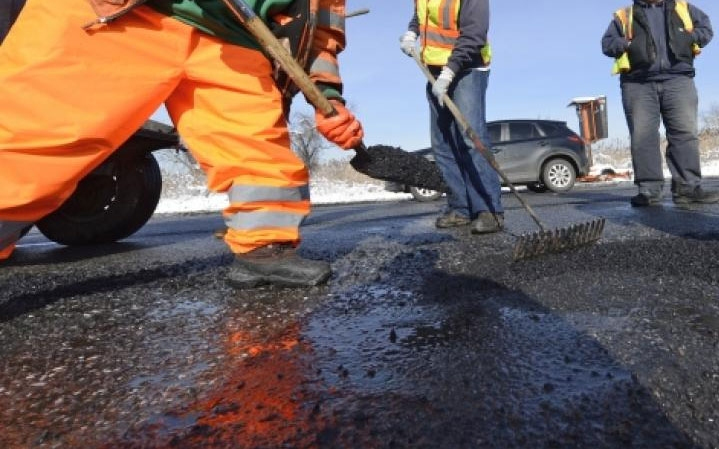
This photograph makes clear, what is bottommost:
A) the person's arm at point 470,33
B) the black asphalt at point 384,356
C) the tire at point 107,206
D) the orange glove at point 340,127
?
the black asphalt at point 384,356

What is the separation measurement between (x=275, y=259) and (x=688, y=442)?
1.58m

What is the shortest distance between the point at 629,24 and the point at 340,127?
3.98 metres

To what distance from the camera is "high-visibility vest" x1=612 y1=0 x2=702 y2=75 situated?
15.9 ft

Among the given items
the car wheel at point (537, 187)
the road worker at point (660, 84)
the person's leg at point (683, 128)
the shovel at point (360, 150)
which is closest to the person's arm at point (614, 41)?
the road worker at point (660, 84)

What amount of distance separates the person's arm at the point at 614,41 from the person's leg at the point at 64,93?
4347 mm

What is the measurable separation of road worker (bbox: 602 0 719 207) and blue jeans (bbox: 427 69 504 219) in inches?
68.8

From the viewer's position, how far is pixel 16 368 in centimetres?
132

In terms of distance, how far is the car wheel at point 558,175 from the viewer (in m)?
11.5

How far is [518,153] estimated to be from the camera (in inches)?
453

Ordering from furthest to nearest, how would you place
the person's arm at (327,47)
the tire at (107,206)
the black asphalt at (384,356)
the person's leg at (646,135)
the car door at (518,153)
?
the car door at (518,153) → the person's leg at (646,135) → the tire at (107,206) → the person's arm at (327,47) → the black asphalt at (384,356)

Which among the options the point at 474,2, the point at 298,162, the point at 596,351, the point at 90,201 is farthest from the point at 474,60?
the point at 596,351

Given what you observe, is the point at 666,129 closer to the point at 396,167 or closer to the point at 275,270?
the point at 396,167

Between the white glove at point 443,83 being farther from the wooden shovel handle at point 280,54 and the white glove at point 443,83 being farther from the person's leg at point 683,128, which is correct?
the person's leg at point 683,128

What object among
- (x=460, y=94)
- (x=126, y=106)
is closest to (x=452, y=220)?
(x=460, y=94)
